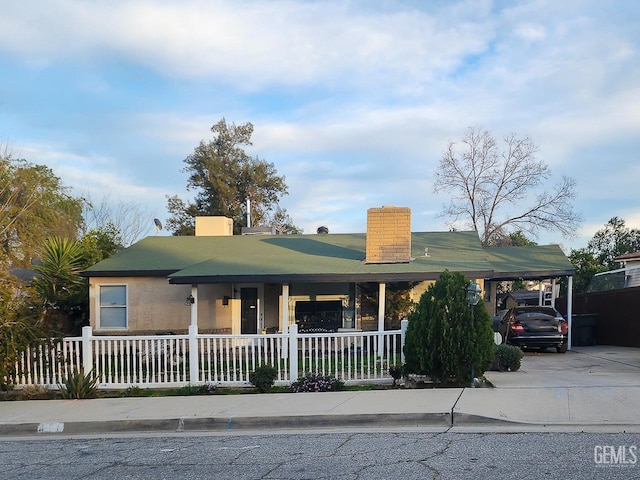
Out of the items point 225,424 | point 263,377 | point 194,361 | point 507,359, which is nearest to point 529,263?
point 507,359

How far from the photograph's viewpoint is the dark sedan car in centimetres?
1806

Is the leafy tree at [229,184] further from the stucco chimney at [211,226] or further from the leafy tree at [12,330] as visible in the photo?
the leafy tree at [12,330]

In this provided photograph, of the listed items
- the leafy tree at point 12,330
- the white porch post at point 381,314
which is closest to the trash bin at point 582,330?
the white porch post at point 381,314

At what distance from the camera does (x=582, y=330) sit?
22156mm

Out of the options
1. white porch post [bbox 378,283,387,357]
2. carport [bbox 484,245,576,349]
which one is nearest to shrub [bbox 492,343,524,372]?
white porch post [bbox 378,283,387,357]

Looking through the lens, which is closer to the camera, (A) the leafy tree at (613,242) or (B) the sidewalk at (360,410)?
(B) the sidewalk at (360,410)

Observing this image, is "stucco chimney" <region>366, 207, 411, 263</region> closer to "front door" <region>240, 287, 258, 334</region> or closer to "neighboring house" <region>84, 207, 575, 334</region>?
"neighboring house" <region>84, 207, 575, 334</region>

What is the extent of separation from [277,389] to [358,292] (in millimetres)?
8271

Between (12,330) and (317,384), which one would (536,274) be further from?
(12,330)

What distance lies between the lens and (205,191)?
46.4 m

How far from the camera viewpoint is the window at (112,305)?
1983cm

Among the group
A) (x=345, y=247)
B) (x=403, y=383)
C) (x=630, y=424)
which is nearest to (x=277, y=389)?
(x=403, y=383)

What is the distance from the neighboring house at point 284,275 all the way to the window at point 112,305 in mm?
32

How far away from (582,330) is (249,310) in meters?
11.7
